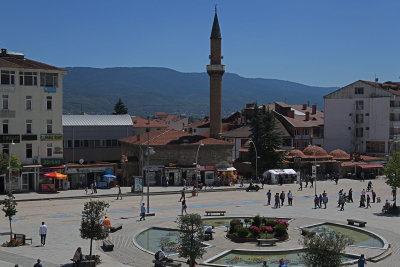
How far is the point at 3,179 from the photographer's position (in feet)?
160

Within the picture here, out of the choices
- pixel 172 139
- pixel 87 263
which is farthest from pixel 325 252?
pixel 172 139

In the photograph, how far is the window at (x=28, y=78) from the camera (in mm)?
50406

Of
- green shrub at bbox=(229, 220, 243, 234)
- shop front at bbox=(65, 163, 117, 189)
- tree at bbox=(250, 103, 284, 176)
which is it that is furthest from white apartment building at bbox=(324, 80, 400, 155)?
green shrub at bbox=(229, 220, 243, 234)

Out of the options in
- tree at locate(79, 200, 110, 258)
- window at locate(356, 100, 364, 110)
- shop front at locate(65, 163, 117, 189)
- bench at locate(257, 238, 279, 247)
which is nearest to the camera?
tree at locate(79, 200, 110, 258)

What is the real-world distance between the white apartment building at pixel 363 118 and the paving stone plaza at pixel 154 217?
24980mm

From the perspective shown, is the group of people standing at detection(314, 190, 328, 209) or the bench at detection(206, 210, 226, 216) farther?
the group of people standing at detection(314, 190, 328, 209)

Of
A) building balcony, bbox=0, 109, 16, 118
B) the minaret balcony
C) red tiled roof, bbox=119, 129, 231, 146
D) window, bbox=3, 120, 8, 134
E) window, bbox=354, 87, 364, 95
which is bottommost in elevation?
→ red tiled roof, bbox=119, 129, 231, 146

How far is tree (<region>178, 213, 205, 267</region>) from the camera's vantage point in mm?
21517

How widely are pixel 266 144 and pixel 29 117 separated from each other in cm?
3016

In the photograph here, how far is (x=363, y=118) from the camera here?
85188 millimetres

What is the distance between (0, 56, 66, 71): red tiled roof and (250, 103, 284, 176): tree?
90.9 ft

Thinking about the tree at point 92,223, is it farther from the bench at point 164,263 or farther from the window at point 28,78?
the window at point 28,78

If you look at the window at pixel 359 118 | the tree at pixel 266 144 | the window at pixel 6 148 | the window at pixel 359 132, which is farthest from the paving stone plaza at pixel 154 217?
the window at pixel 359 118

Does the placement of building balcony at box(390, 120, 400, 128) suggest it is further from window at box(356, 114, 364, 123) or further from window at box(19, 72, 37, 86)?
window at box(19, 72, 37, 86)
